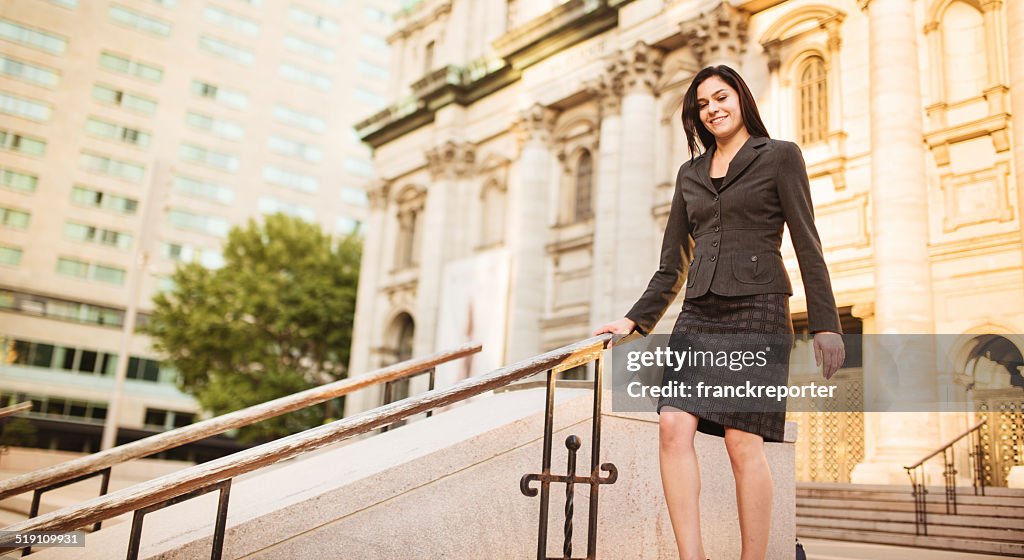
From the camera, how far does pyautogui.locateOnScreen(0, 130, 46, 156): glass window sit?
148ft

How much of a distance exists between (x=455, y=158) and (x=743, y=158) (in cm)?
2549

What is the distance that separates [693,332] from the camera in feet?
10.3

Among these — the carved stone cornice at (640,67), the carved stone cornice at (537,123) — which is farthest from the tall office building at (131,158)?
the carved stone cornice at (640,67)

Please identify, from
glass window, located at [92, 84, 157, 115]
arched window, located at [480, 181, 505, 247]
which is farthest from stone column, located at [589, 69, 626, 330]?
glass window, located at [92, 84, 157, 115]

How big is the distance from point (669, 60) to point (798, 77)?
13.0 ft

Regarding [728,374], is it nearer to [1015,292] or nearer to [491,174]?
[1015,292]

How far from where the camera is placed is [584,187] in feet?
79.2

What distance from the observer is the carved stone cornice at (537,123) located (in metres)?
24.4

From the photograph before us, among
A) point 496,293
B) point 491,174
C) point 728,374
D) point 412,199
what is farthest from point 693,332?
point 412,199

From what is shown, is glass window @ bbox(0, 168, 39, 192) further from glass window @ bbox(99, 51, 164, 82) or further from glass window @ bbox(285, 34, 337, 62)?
glass window @ bbox(285, 34, 337, 62)

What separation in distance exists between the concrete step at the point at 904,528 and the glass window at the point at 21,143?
47.6 m

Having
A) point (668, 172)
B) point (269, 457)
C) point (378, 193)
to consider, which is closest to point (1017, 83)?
point (668, 172)

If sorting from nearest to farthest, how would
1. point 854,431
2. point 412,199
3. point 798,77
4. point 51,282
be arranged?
1. point 854,431
2. point 798,77
3. point 412,199
4. point 51,282

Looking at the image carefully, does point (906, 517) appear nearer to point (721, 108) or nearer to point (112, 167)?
point (721, 108)
